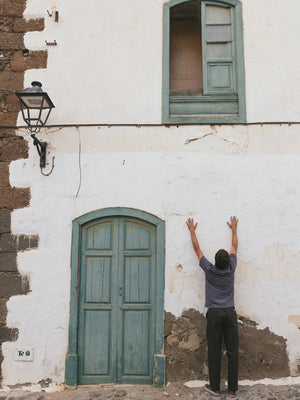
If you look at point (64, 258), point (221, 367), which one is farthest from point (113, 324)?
point (221, 367)

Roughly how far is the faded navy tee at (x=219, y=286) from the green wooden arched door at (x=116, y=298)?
653 millimetres

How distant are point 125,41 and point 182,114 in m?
1.37

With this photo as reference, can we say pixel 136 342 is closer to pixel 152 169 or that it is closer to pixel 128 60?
pixel 152 169

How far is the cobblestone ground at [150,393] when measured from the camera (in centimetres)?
468

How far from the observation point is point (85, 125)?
5527mm

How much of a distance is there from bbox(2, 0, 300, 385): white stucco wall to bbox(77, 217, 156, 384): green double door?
242 mm

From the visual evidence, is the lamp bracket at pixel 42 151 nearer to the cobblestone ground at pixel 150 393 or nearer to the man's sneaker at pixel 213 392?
the cobblestone ground at pixel 150 393

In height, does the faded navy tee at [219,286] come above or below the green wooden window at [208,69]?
below

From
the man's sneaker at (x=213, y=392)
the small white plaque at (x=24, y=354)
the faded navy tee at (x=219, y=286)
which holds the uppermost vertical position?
the faded navy tee at (x=219, y=286)

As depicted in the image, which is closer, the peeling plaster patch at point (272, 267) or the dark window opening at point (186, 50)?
the peeling plaster patch at point (272, 267)

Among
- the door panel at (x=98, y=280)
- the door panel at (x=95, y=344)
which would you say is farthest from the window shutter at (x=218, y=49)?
the door panel at (x=95, y=344)

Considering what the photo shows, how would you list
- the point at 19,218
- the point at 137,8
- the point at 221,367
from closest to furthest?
the point at 221,367
the point at 19,218
the point at 137,8

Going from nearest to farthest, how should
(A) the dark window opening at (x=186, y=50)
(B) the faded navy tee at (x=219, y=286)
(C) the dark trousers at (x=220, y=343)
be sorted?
(C) the dark trousers at (x=220, y=343) → (B) the faded navy tee at (x=219, y=286) → (A) the dark window opening at (x=186, y=50)

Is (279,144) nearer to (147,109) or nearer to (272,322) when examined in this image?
(147,109)
